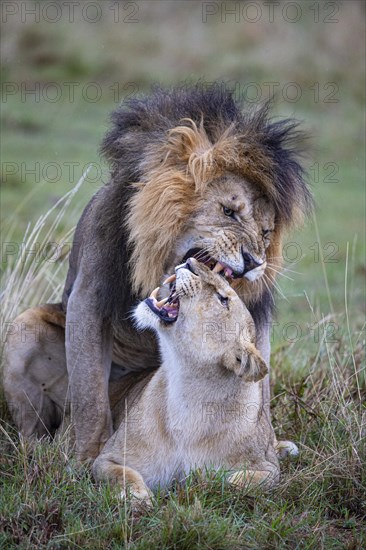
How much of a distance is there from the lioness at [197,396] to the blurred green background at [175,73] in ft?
18.1

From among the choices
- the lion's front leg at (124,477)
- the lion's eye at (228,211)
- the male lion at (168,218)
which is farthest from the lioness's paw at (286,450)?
the lion's eye at (228,211)

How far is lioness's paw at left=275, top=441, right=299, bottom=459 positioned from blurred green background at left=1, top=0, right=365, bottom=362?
16.7 ft

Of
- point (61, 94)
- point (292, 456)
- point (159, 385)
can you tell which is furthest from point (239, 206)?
point (61, 94)

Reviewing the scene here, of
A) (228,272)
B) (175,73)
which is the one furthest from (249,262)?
(175,73)

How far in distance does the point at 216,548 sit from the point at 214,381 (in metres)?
0.89

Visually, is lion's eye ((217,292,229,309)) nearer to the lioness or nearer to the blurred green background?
the lioness

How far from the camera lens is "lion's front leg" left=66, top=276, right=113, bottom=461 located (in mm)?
4852

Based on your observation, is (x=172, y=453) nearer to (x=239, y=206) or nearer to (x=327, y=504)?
(x=327, y=504)

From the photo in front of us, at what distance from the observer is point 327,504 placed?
4.37 meters

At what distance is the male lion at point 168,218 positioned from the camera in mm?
4414

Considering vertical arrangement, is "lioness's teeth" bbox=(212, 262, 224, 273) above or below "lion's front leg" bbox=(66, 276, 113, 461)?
above

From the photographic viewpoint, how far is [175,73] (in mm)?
15453

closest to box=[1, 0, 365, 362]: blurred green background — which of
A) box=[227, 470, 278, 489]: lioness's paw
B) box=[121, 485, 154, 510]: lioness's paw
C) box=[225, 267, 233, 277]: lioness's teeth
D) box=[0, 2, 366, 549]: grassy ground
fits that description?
box=[0, 2, 366, 549]: grassy ground

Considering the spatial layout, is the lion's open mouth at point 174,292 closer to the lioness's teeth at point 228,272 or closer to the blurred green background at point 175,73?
the lioness's teeth at point 228,272
